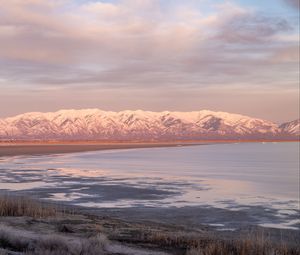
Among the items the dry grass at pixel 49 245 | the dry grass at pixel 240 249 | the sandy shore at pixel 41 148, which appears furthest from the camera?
the sandy shore at pixel 41 148

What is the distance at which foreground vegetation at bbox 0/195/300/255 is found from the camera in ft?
35.7

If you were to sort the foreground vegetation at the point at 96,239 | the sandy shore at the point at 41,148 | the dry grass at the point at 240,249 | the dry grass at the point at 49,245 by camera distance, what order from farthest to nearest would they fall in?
the sandy shore at the point at 41,148 → the dry grass at the point at 240,249 → the foreground vegetation at the point at 96,239 → the dry grass at the point at 49,245

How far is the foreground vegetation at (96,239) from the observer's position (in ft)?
35.7

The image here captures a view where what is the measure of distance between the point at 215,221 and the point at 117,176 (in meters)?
18.9

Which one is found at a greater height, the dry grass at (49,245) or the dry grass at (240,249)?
the dry grass at (49,245)

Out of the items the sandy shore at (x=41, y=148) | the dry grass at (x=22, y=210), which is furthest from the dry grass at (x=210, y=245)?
the sandy shore at (x=41, y=148)

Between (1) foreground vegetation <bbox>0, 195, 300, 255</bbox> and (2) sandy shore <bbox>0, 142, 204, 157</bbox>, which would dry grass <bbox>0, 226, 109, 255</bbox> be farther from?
(2) sandy shore <bbox>0, 142, 204, 157</bbox>

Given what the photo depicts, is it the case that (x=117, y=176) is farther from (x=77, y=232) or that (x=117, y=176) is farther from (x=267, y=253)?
(x=267, y=253)

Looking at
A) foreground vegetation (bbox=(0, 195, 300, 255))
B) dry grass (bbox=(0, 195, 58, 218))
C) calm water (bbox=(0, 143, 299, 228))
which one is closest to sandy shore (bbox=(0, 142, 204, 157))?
calm water (bbox=(0, 143, 299, 228))

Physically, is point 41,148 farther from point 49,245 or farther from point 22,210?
point 49,245

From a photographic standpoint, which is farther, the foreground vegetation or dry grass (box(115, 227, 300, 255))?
dry grass (box(115, 227, 300, 255))

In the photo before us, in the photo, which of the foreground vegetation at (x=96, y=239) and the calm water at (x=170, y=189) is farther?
the calm water at (x=170, y=189)

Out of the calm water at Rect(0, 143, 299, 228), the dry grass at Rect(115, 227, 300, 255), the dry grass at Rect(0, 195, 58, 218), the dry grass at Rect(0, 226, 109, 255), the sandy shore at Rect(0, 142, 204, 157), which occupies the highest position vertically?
the dry grass at Rect(0, 226, 109, 255)

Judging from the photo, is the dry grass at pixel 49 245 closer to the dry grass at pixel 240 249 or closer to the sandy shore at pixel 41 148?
the dry grass at pixel 240 249
